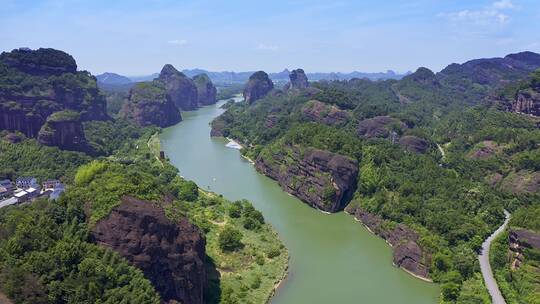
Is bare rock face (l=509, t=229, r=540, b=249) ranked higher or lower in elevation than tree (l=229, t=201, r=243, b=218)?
higher

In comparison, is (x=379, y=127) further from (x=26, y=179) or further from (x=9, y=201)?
(x=9, y=201)

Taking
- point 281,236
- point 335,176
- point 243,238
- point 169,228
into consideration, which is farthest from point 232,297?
point 335,176

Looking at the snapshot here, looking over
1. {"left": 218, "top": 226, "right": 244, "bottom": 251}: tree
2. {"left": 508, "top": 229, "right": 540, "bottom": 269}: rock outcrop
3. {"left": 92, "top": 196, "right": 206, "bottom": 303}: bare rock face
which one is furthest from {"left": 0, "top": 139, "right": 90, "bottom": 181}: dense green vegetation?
{"left": 508, "top": 229, "right": 540, "bottom": 269}: rock outcrop

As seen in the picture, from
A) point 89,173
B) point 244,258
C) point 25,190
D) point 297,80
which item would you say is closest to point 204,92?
point 297,80

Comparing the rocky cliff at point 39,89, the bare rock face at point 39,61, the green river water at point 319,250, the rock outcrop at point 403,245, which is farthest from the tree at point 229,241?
the bare rock face at point 39,61

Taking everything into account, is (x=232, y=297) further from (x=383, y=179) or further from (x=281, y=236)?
(x=383, y=179)

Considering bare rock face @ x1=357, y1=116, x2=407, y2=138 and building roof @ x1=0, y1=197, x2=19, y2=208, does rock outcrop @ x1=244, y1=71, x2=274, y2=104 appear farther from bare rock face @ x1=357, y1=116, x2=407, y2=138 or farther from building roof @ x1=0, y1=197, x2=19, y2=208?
building roof @ x1=0, y1=197, x2=19, y2=208
